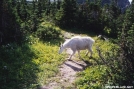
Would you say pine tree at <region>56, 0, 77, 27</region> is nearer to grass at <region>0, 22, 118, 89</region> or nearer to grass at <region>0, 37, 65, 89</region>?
grass at <region>0, 22, 118, 89</region>

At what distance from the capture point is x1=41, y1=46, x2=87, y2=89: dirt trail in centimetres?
1089

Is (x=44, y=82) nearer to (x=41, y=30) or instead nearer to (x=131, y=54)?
(x=131, y=54)

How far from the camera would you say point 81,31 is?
86.3 feet

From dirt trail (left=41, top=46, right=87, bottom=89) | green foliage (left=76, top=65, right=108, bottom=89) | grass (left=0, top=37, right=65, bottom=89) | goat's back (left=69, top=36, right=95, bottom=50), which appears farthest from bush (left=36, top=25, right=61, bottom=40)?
green foliage (left=76, top=65, right=108, bottom=89)

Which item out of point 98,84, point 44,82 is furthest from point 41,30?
point 98,84

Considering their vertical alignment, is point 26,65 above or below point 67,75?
above

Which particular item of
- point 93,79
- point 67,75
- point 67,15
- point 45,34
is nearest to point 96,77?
point 93,79

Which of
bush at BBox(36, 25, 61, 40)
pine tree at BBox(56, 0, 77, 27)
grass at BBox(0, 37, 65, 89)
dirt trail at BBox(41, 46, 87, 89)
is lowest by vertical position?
dirt trail at BBox(41, 46, 87, 89)

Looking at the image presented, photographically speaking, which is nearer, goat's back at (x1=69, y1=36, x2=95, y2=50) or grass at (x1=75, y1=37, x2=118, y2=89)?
grass at (x1=75, y1=37, x2=118, y2=89)

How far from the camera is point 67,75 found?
12.3 metres

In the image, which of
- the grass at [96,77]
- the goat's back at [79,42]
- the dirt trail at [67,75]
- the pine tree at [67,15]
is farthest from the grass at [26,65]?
the pine tree at [67,15]

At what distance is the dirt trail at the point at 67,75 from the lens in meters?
10.9

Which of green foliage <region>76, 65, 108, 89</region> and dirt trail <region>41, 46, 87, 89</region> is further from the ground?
green foliage <region>76, 65, 108, 89</region>

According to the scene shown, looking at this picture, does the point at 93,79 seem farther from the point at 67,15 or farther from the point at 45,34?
the point at 67,15
